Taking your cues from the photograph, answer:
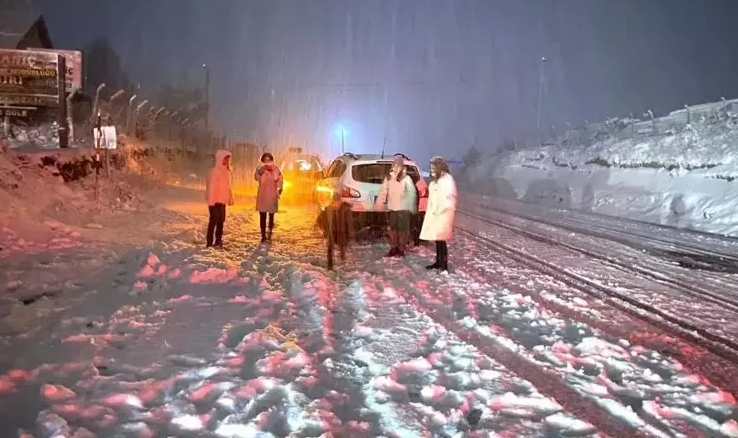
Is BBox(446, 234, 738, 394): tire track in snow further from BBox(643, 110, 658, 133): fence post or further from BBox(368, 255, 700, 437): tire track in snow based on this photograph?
BBox(643, 110, 658, 133): fence post

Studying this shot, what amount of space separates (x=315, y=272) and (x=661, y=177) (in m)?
18.8

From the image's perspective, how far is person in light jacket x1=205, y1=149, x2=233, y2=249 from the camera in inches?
405

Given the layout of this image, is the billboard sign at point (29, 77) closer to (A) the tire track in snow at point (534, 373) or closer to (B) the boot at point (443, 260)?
(B) the boot at point (443, 260)

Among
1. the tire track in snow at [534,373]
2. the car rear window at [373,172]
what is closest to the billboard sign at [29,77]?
the car rear window at [373,172]

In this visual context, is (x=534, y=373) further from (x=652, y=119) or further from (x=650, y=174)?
(x=652, y=119)

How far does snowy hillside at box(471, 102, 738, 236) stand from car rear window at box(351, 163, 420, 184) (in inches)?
388

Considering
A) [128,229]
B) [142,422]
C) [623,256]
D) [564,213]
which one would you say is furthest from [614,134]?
[142,422]

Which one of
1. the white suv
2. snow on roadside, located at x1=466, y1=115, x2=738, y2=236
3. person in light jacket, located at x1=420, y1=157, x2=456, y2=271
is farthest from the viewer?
snow on roadside, located at x1=466, y1=115, x2=738, y2=236

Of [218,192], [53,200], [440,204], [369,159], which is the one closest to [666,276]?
[440,204]

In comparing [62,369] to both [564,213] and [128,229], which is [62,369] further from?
[564,213]

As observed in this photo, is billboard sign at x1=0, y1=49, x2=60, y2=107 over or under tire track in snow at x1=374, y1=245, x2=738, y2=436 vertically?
over

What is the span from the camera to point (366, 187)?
35.8ft

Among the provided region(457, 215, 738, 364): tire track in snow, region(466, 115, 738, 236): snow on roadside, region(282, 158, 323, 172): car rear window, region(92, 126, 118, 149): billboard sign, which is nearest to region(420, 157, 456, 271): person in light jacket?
region(457, 215, 738, 364): tire track in snow

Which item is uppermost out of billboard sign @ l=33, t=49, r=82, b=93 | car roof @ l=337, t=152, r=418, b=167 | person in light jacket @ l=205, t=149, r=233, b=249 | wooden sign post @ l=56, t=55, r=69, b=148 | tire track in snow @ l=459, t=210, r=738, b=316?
Result: billboard sign @ l=33, t=49, r=82, b=93
